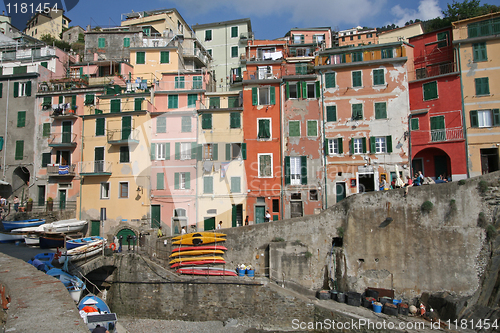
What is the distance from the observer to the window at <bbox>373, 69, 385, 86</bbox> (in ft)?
91.9

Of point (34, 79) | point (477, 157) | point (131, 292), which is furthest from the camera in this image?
point (34, 79)

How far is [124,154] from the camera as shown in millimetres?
29031

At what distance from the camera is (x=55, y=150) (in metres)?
30.4

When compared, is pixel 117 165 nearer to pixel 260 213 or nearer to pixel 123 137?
pixel 123 137

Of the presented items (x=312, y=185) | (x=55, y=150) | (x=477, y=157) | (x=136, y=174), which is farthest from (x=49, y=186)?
(x=477, y=157)

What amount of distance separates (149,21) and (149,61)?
16.1 meters

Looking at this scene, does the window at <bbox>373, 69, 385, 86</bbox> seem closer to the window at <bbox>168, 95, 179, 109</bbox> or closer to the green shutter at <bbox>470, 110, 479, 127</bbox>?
the green shutter at <bbox>470, 110, 479, 127</bbox>

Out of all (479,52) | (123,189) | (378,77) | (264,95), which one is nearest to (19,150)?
(123,189)

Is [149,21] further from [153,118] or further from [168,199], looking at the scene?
[168,199]

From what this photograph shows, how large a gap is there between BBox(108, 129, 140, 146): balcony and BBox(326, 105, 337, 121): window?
1650 centimetres

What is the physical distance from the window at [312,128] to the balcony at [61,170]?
68.6ft

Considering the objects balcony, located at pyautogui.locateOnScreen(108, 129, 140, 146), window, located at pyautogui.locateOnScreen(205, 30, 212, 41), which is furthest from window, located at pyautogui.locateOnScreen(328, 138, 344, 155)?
window, located at pyautogui.locateOnScreen(205, 30, 212, 41)

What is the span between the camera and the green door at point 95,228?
28.6m

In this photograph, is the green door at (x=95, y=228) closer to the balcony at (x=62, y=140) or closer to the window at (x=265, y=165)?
the balcony at (x=62, y=140)
